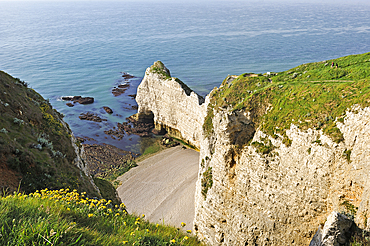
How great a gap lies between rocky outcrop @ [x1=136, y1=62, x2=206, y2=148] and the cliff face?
58.0 feet

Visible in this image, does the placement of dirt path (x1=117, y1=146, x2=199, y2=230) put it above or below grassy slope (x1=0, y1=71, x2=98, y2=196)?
below

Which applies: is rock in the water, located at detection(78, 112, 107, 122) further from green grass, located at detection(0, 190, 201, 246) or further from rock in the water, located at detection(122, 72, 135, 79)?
green grass, located at detection(0, 190, 201, 246)

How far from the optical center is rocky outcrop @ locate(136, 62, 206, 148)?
39.2 m

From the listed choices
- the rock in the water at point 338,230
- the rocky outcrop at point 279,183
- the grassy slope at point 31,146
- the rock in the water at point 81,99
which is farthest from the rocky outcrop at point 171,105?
the rock in the water at point 338,230

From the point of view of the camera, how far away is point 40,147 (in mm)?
14477

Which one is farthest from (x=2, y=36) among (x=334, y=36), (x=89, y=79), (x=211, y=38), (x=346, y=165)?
(x=334, y=36)

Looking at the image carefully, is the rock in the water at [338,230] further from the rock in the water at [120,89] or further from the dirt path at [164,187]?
the rock in the water at [120,89]

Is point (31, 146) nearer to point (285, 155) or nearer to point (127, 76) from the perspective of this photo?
point (285, 155)

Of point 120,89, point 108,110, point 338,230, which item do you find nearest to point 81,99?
point 120,89

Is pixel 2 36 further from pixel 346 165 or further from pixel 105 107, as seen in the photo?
pixel 346 165

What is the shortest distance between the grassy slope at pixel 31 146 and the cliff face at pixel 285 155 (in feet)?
31.1

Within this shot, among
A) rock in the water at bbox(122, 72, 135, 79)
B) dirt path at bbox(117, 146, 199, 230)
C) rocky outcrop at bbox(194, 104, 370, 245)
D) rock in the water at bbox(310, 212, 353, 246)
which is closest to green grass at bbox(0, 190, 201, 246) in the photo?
rock in the water at bbox(310, 212, 353, 246)

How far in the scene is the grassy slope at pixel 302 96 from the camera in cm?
1437

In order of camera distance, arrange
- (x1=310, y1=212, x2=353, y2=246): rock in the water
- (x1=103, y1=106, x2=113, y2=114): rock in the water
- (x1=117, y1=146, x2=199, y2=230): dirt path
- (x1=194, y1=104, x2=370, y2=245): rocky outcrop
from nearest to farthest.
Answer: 1. (x1=310, y1=212, x2=353, y2=246): rock in the water
2. (x1=194, y1=104, x2=370, y2=245): rocky outcrop
3. (x1=117, y1=146, x2=199, y2=230): dirt path
4. (x1=103, y1=106, x2=113, y2=114): rock in the water
